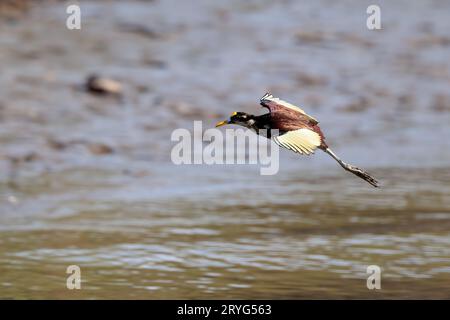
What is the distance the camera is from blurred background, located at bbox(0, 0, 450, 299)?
6324 millimetres

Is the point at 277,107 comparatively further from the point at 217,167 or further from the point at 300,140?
the point at 217,167

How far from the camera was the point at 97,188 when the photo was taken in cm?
827

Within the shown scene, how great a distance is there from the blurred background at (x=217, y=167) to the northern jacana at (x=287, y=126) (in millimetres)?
1194

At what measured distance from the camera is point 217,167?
358 inches

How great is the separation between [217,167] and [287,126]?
429 cm

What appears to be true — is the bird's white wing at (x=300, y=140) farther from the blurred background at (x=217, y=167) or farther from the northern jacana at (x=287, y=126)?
the blurred background at (x=217, y=167)

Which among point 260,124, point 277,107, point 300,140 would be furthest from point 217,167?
point 300,140

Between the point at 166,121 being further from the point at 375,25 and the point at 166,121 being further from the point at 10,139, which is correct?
the point at 375,25

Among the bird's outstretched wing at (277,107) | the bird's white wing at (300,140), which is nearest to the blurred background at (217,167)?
the bird's outstretched wing at (277,107)

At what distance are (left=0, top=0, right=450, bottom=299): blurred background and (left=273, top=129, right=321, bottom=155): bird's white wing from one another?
4.28 ft

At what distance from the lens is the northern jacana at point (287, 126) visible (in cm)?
463

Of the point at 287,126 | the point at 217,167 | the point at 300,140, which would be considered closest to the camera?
the point at 300,140

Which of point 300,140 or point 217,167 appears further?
point 217,167

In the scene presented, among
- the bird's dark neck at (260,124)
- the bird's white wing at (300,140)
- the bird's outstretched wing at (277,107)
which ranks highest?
the bird's outstretched wing at (277,107)
